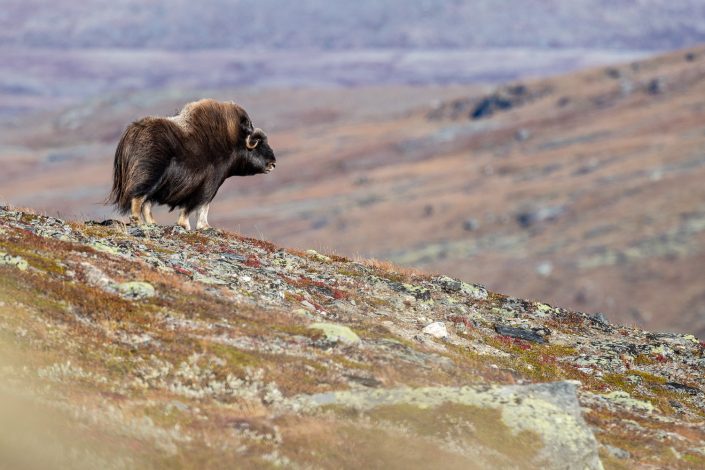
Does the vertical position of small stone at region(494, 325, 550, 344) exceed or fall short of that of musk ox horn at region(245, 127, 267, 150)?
it falls short

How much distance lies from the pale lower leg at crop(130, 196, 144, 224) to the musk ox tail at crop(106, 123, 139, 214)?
13 cm

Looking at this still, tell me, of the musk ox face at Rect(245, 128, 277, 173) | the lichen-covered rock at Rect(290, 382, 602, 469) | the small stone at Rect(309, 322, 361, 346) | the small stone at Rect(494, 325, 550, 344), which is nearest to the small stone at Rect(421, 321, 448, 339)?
the small stone at Rect(494, 325, 550, 344)

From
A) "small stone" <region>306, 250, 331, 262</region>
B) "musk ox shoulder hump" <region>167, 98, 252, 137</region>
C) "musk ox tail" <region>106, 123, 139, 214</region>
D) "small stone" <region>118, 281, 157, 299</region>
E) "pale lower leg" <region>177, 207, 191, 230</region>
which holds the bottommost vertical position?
"small stone" <region>306, 250, 331, 262</region>

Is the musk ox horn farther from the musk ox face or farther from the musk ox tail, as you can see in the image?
the musk ox tail

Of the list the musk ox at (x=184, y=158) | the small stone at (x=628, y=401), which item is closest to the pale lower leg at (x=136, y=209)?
the musk ox at (x=184, y=158)

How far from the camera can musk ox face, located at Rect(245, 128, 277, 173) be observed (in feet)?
84.6

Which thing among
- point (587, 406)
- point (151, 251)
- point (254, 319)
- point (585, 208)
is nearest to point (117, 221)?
point (151, 251)

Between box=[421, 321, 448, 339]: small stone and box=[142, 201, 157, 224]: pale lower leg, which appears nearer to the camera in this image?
box=[421, 321, 448, 339]: small stone

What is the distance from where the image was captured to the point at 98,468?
36.4ft

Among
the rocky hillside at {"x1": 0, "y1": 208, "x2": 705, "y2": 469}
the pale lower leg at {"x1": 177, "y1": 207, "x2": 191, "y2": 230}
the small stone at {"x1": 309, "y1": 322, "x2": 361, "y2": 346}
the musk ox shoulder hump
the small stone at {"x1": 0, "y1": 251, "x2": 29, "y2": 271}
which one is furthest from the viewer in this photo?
the pale lower leg at {"x1": 177, "y1": 207, "x2": 191, "y2": 230}

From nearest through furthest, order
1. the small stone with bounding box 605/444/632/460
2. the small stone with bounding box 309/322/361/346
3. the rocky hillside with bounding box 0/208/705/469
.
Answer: the rocky hillside with bounding box 0/208/705/469 < the small stone with bounding box 605/444/632/460 < the small stone with bounding box 309/322/361/346

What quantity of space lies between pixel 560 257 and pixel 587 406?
158 meters

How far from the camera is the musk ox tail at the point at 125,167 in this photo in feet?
73.8

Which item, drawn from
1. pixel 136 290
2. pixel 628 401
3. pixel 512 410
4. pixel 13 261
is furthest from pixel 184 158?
pixel 512 410
